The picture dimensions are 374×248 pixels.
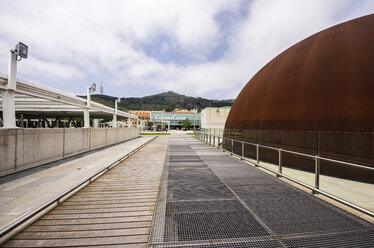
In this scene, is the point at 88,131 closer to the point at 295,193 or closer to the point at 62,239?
the point at 62,239

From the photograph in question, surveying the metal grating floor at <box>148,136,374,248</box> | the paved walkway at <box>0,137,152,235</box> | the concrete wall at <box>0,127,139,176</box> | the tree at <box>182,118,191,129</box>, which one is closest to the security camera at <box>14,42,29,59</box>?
the concrete wall at <box>0,127,139,176</box>

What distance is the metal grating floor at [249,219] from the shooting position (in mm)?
2908

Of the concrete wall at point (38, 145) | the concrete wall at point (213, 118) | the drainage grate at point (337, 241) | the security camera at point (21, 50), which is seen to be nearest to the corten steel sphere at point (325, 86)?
the drainage grate at point (337, 241)

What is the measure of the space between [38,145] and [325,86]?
1360 cm

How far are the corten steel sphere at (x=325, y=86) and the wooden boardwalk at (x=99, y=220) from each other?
26.6 ft

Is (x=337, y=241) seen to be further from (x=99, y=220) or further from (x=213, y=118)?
(x=213, y=118)

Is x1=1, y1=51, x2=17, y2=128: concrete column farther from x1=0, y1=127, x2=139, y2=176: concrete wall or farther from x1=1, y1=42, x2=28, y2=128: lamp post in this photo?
x1=0, y1=127, x2=139, y2=176: concrete wall

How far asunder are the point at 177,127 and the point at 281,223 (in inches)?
3286

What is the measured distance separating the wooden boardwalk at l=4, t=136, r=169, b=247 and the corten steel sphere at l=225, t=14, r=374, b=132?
810cm

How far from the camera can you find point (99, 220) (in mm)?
3551

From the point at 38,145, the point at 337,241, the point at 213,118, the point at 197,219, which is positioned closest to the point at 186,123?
the point at 213,118

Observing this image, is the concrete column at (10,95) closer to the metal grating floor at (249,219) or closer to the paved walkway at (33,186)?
the paved walkway at (33,186)

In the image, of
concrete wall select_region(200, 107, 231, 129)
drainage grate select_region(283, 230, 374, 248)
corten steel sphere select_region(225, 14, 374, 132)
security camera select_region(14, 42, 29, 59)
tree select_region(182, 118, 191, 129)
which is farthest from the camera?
tree select_region(182, 118, 191, 129)

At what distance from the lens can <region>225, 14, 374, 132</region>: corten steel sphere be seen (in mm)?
7707
